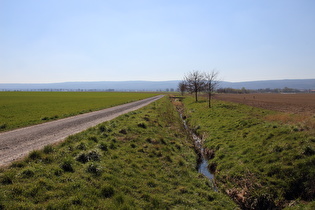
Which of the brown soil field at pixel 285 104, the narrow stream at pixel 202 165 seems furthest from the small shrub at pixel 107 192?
the brown soil field at pixel 285 104

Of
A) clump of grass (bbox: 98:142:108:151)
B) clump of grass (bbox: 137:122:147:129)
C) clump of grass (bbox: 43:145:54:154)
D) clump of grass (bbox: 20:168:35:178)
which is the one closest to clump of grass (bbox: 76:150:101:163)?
clump of grass (bbox: 98:142:108:151)

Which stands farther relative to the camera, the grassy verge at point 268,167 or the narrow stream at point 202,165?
the narrow stream at point 202,165

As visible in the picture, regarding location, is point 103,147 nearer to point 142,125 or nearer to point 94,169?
point 94,169

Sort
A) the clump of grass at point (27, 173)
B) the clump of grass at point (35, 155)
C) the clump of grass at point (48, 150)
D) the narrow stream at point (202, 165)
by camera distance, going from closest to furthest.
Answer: the clump of grass at point (27, 173)
the clump of grass at point (35, 155)
the clump of grass at point (48, 150)
the narrow stream at point (202, 165)

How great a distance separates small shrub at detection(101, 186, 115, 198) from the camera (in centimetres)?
816

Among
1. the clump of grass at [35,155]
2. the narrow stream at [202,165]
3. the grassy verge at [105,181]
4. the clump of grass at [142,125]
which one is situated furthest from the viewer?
the clump of grass at [142,125]

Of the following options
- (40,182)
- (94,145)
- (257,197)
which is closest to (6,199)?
(40,182)

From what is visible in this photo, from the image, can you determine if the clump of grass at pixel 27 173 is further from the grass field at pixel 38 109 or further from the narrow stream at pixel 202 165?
the grass field at pixel 38 109

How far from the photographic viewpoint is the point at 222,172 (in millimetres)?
13328

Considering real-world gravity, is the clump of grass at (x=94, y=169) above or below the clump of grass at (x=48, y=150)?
below

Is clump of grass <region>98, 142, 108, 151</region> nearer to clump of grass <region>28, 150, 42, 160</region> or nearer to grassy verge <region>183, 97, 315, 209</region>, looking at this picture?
clump of grass <region>28, 150, 42, 160</region>

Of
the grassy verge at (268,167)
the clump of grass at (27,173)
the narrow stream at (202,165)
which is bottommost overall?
the narrow stream at (202,165)

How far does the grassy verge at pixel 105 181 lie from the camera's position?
7.16 meters

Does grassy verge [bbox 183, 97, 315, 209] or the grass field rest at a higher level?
the grass field
